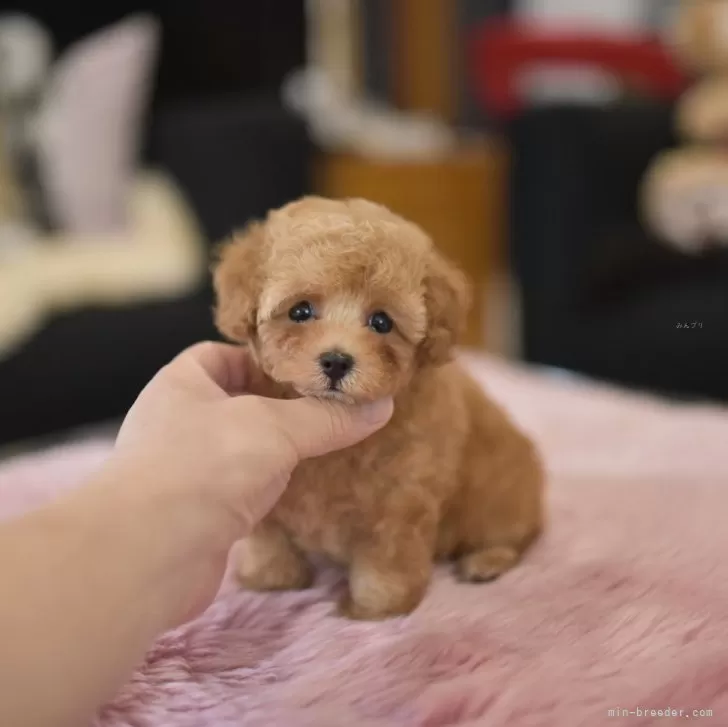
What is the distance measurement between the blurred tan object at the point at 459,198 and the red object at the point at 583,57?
0.22 metres

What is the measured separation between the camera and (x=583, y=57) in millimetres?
2869

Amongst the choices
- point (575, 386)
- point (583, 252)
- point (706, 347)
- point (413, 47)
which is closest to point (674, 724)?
point (575, 386)

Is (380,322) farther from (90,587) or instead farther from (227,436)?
(90,587)

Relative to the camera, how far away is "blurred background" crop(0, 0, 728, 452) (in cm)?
182

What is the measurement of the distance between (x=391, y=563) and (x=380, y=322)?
0.24 metres

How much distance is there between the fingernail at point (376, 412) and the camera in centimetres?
84

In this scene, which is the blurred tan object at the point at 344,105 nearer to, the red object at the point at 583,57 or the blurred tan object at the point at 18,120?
the red object at the point at 583,57

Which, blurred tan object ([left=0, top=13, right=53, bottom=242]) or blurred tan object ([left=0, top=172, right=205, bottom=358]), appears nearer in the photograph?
blurred tan object ([left=0, top=172, right=205, bottom=358])

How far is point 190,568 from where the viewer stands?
70 centimetres

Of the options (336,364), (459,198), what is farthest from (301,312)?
(459,198)

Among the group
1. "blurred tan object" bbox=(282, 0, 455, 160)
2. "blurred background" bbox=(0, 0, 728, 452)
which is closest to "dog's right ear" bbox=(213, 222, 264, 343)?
"blurred background" bbox=(0, 0, 728, 452)

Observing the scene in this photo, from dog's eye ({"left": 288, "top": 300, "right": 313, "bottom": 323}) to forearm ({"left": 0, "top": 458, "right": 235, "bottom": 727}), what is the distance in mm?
219

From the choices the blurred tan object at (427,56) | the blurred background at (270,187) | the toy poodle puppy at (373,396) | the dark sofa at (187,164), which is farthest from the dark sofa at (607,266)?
the blurred tan object at (427,56)

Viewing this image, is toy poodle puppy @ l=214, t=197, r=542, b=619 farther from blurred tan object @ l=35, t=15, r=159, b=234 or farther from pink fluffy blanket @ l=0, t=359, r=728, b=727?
blurred tan object @ l=35, t=15, r=159, b=234
